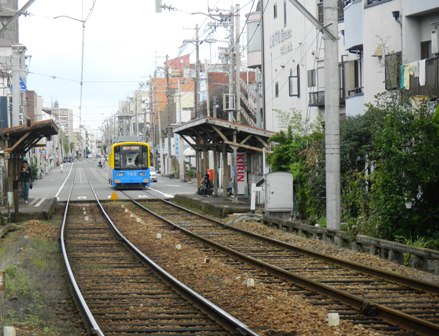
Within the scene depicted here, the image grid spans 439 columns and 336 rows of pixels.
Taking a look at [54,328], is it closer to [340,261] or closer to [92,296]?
[92,296]

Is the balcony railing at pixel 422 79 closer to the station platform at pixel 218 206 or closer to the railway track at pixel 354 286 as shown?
the railway track at pixel 354 286

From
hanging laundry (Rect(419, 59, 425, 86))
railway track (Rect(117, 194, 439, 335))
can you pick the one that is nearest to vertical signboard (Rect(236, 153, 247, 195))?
hanging laundry (Rect(419, 59, 425, 86))

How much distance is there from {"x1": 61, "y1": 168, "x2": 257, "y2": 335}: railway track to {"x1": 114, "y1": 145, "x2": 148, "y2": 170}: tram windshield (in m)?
33.6

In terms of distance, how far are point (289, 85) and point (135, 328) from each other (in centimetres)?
3267

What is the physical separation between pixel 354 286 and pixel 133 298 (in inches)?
136

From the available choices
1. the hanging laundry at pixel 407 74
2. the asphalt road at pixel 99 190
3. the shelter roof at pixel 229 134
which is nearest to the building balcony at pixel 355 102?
the shelter roof at pixel 229 134

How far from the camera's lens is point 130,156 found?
53688mm

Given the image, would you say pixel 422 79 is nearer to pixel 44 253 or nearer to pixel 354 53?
pixel 354 53

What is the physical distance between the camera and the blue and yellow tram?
2110 inches

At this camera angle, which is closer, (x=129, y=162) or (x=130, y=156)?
(x=130, y=156)

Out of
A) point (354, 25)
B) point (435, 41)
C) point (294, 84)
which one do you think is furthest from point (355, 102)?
point (294, 84)

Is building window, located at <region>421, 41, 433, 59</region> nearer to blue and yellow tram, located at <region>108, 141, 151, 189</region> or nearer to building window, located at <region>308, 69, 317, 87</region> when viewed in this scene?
building window, located at <region>308, 69, 317, 87</region>

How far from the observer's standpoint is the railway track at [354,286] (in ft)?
32.1

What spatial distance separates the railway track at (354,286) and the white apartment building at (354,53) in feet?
21.0
